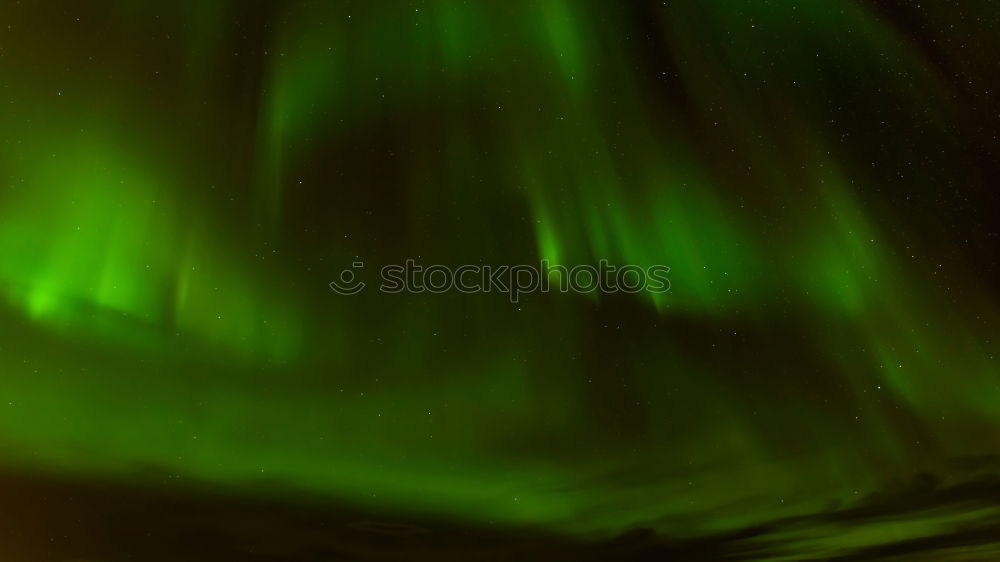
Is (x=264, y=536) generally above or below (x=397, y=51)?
below

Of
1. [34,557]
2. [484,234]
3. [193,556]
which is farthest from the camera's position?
[484,234]

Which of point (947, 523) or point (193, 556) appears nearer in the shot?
point (193, 556)

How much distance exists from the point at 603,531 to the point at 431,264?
1.21 metres

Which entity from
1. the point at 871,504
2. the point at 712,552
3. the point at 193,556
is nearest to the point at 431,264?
the point at 193,556

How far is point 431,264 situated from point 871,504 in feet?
6.34

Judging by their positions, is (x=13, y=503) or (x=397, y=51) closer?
(x=13, y=503)

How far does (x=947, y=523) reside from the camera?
280cm

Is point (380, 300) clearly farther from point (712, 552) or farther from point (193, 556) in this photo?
point (712, 552)

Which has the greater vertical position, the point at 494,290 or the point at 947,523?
the point at 494,290

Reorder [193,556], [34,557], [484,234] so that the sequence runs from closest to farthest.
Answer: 1. [34,557]
2. [193,556]
3. [484,234]

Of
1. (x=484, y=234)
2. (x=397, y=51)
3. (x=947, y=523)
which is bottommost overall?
(x=947, y=523)

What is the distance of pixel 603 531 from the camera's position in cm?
273

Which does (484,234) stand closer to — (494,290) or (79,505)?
(494,290)

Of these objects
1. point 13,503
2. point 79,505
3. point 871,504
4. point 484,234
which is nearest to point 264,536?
point 79,505
